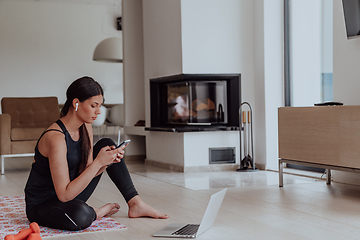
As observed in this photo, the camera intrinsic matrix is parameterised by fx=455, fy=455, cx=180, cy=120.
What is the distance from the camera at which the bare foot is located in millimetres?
2607

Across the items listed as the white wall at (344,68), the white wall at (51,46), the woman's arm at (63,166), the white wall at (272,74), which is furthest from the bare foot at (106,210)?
the white wall at (51,46)

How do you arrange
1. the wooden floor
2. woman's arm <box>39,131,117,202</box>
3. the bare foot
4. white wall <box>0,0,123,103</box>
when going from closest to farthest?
woman's arm <box>39,131,117,202</box>, the wooden floor, the bare foot, white wall <box>0,0,123,103</box>

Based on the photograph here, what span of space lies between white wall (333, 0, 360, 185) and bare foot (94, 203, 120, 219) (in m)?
2.13

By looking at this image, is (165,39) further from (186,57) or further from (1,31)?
(1,31)

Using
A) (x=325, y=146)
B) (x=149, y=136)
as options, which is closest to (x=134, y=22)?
(x=149, y=136)

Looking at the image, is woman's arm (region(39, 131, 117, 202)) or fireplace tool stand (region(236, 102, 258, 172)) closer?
woman's arm (region(39, 131, 117, 202))

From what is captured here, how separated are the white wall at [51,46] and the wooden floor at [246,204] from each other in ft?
16.8

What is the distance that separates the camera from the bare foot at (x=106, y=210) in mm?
2607

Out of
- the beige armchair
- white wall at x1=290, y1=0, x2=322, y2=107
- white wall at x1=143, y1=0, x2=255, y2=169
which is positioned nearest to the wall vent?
white wall at x1=143, y1=0, x2=255, y2=169

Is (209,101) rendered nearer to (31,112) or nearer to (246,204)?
(246,204)

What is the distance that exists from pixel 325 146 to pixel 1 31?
7995mm

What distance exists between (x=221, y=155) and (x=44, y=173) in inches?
118

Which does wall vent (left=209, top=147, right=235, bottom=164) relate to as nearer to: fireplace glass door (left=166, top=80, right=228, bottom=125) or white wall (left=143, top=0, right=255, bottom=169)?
white wall (left=143, top=0, right=255, bottom=169)

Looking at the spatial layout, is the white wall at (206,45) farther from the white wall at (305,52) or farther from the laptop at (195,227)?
the laptop at (195,227)
